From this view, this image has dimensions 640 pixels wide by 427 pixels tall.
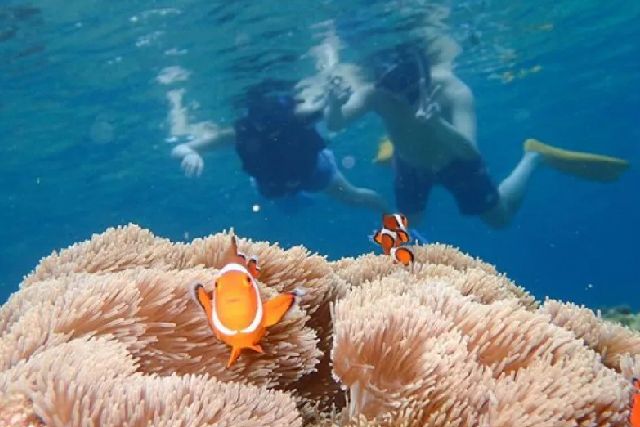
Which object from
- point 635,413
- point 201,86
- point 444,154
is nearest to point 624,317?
point 444,154

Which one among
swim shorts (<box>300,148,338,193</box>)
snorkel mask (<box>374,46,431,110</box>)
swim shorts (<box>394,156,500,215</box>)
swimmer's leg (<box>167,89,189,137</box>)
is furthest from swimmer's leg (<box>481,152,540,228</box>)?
swimmer's leg (<box>167,89,189,137</box>)

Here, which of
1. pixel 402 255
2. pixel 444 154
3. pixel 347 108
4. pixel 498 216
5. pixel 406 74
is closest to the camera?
pixel 402 255

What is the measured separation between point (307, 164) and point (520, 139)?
42.7 metres

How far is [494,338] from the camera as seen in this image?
6.95ft

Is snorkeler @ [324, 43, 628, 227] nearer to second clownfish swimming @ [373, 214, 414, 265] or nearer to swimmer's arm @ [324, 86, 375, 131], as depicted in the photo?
swimmer's arm @ [324, 86, 375, 131]

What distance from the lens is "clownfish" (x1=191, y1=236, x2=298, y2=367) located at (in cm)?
191

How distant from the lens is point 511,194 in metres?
15.7

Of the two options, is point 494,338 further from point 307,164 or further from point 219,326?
point 307,164

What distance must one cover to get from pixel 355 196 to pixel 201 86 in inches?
324

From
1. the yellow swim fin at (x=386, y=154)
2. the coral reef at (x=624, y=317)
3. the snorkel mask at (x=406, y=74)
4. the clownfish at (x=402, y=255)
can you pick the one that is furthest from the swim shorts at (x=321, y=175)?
the clownfish at (x=402, y=255)

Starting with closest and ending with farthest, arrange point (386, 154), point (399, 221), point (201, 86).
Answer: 1. point (399, 221)
2. point (386, 154)
3. point (201, 86)

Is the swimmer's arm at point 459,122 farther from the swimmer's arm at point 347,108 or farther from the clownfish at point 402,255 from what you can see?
the clownfish at point 402,255

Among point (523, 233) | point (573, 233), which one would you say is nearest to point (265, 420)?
point (523, 233)

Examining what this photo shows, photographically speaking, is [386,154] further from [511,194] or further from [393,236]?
[393,236]
